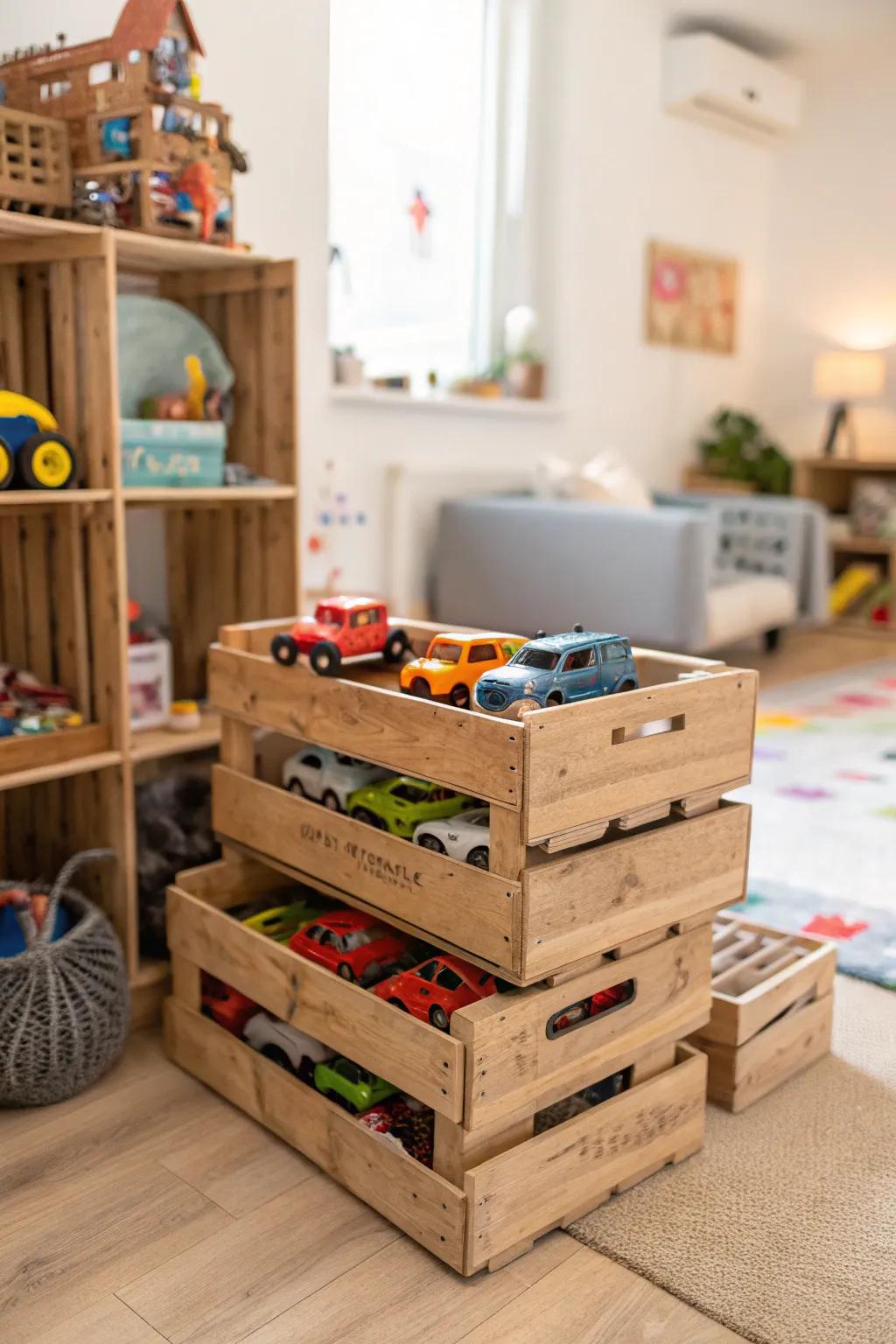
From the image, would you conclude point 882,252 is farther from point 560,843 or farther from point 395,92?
point 560,843

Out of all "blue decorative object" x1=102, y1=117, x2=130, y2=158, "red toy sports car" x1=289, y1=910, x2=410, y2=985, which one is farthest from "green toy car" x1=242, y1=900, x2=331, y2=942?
"blue decorative object" x1=102, y1=117, x2=130, y2=158

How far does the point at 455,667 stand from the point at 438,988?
396 mm

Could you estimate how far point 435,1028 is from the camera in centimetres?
138

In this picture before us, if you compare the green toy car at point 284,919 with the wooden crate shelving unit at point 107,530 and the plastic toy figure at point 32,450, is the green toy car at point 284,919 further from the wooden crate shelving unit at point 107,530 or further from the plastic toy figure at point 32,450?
the plastic toy figure at point 32,450

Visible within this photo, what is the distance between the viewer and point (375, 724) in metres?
1.48

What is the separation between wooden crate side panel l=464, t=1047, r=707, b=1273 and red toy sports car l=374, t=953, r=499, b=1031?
176 millimetres

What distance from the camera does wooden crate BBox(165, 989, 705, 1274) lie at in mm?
1316

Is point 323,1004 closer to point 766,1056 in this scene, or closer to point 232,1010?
point 232,1010

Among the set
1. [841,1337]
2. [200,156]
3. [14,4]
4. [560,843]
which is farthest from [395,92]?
[841,1337]

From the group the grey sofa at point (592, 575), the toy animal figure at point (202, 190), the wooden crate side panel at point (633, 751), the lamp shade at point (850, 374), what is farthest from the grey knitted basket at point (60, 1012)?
the lamp shade at point (850, 374)

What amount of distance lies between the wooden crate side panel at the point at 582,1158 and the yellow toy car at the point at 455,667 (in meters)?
0.53

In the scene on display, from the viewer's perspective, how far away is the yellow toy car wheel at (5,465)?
1657mm

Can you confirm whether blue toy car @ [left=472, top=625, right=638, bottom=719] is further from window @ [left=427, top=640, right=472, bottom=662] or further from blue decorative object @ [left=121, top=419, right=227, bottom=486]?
blue decorative object @ [left=121, top=419, right=227, bottom=486]

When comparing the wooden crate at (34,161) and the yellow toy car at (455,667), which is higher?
the wooden crate at (34,161)
